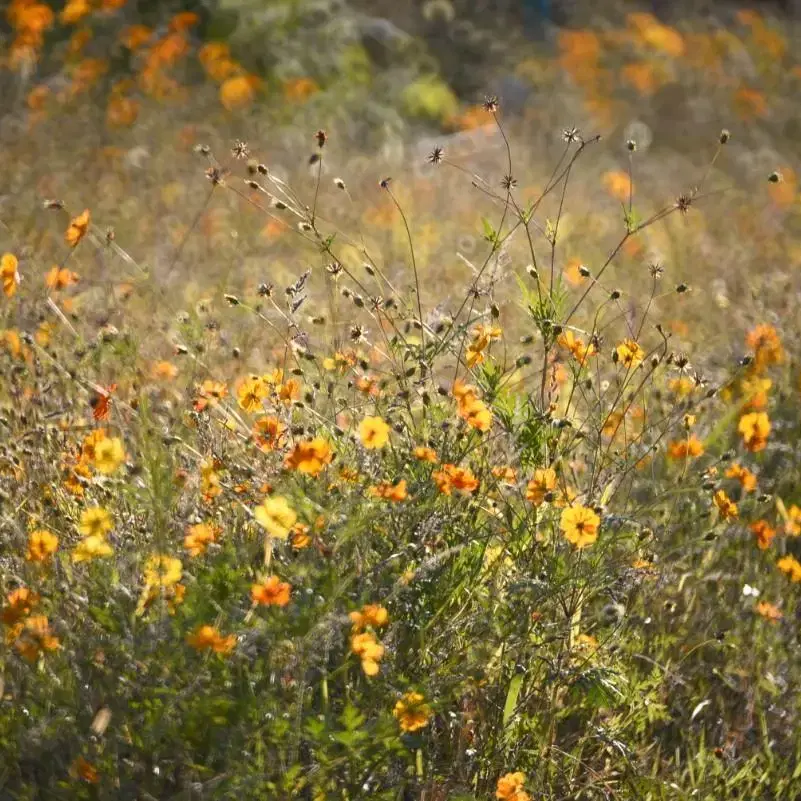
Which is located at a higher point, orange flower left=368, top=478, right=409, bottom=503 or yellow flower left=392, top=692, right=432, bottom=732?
orange flower left=368, top=478, right=409, bottom=503

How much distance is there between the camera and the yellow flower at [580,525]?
1819mm

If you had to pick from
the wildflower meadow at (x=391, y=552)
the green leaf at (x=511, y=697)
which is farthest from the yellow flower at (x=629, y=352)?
the green leaf at (x=511, y=697)

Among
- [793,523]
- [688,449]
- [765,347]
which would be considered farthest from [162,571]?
[765,347]

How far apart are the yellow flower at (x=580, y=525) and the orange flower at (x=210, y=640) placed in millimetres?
572

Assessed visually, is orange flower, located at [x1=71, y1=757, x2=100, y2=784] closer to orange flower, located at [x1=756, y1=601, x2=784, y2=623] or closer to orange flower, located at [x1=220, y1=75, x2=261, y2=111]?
orange flower, located at [x1=756, y1=601, x2=784, y2=623]

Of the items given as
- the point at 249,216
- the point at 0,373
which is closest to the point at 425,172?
the point at 249,216

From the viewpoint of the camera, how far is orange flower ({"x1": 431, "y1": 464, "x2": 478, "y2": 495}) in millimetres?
1838

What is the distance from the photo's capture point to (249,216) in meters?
5.08

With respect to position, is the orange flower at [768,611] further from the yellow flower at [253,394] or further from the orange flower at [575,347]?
the yellow flower at [253,394]

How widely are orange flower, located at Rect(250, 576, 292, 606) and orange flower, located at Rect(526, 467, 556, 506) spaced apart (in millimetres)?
466

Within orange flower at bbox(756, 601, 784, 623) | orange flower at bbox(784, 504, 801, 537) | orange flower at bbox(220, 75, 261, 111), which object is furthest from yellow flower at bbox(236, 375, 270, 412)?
orange flower at bbox(220, 75, 261, 111)

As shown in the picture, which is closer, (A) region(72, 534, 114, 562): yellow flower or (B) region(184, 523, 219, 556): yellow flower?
(A) region(72, 534, 114, 562): yellow flower

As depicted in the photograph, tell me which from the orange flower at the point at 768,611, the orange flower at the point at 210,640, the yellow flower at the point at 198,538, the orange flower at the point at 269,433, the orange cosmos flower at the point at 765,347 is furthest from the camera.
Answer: the orange cosmos flower at the point at 765,347

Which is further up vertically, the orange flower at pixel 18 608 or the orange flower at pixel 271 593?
the orange flower at pixel 271 593
